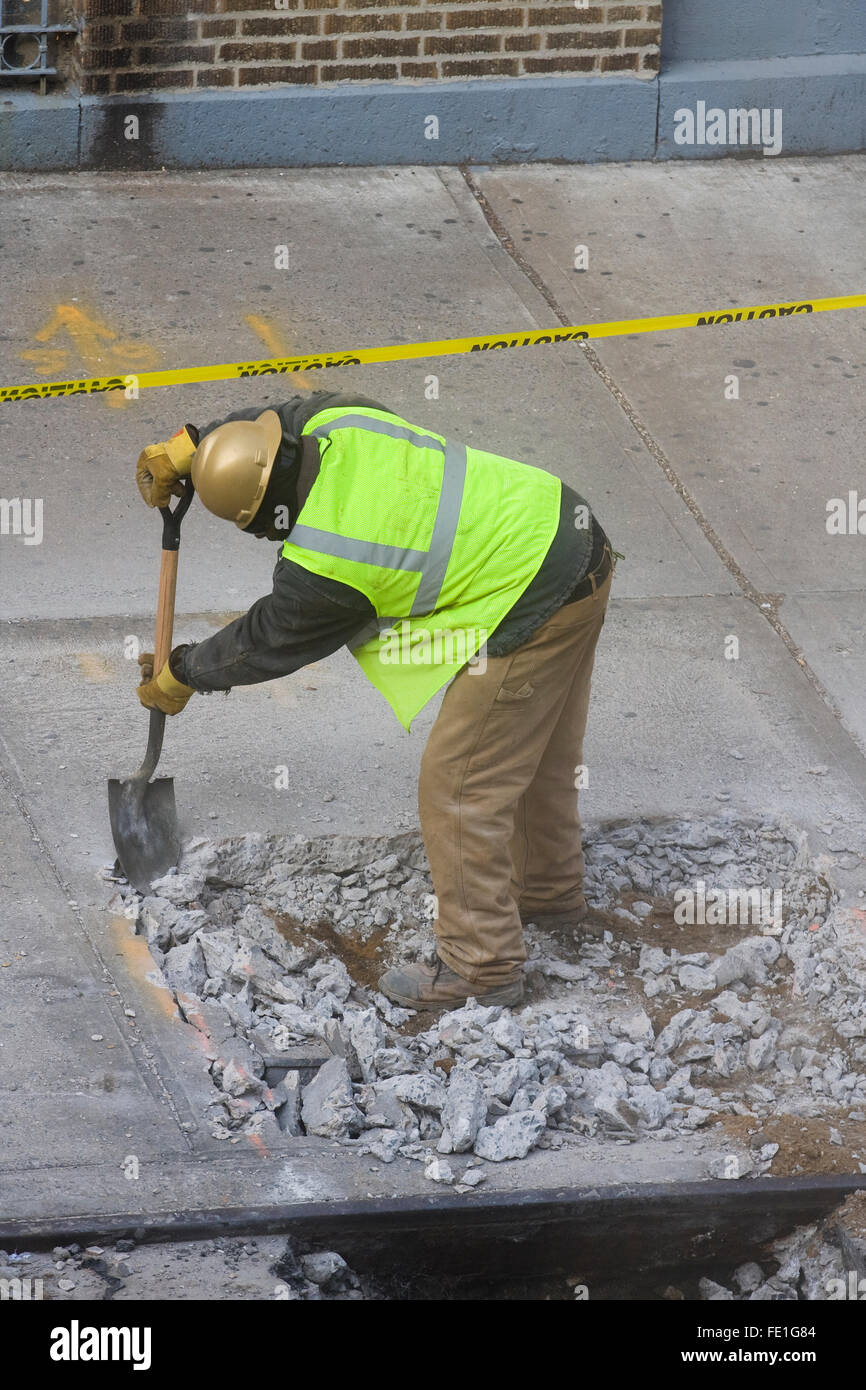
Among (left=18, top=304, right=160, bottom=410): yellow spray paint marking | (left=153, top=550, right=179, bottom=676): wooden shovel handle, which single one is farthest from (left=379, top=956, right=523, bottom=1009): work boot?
(left=18, top=304, right=160, bottom=410): yellow spray paint marking

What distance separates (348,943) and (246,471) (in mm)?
1449

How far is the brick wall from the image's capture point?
7758mm

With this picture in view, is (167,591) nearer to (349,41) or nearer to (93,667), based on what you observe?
(93,667)

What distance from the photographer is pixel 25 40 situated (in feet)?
25.3

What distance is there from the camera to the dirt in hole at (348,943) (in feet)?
14.7

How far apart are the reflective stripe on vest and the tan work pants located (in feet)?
0.86

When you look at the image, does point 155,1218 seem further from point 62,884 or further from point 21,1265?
point 62,884

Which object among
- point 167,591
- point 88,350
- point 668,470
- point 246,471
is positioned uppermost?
point 88,350

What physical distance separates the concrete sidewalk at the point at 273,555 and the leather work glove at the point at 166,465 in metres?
1.13

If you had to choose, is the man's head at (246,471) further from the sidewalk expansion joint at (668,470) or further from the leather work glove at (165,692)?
the sidewalk expansion joint at (668,470)

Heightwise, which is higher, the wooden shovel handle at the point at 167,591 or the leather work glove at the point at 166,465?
the leather work glove at the point at 166,465

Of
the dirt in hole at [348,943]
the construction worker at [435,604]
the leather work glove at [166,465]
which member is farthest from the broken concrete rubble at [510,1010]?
the leather work glove at [166,465]

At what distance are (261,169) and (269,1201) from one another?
597 cm

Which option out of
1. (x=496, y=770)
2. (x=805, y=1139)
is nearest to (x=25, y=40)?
(x=496, y=770)
